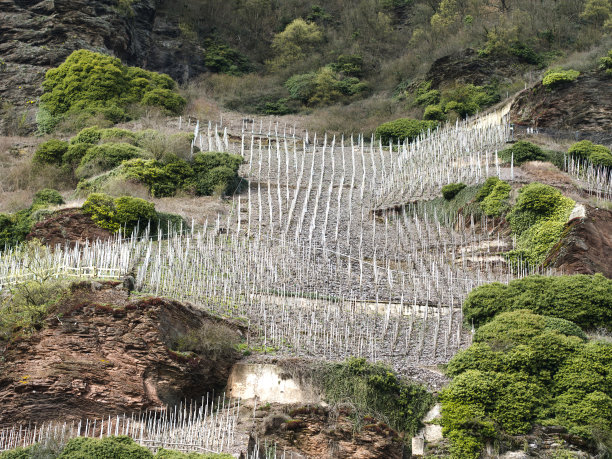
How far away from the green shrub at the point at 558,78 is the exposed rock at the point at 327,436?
1126 inches

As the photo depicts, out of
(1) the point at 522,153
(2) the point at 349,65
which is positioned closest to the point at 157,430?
(1) the point at 522,153

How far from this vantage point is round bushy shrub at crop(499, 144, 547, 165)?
114 ft

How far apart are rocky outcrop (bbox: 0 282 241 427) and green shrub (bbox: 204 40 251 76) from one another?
4107cm

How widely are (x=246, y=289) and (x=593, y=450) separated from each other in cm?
1062

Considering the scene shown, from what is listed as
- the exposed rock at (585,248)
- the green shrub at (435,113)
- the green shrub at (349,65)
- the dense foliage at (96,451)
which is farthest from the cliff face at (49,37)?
the dense foliage at (96,451)

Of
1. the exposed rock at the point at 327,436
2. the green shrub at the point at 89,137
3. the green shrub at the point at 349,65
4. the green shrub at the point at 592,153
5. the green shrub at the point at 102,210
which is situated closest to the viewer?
the exposed rock at the point at 327,436

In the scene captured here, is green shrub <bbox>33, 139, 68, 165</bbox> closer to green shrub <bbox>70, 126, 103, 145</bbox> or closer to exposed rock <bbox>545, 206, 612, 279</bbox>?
green shrub <bbox>70, 126, 103, 145</bbox>

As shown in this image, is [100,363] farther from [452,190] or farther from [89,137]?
[89,137]

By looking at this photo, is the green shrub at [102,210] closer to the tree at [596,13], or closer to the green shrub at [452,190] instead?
the green shrub at [452,190]

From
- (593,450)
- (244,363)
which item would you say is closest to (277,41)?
(244,363)

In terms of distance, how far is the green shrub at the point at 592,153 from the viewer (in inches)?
1357

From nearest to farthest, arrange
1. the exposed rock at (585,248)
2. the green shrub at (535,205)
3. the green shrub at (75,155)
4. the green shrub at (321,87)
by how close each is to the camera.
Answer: the exposed rock at (585,248) → the green shrub at (535,205) → the green shrub at (75,155) → the green shrub at (321,87)

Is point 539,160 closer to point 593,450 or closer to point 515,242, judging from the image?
point 515,242

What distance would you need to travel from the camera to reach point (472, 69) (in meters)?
50.8
